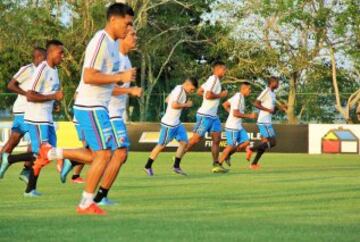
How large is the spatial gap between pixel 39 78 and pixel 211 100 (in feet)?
25.7

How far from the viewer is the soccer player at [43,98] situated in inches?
548

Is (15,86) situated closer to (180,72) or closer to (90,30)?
(90,30)

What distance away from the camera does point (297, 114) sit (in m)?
38.1

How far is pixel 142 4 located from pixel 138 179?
31102 millimetres

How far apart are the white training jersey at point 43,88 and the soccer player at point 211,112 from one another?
6.86m

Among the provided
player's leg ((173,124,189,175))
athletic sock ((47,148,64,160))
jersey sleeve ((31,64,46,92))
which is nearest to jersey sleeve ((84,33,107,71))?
athletic sock ((47,148,64,160))

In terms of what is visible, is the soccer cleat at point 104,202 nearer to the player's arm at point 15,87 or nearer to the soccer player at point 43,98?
the soccer player at point 43,98

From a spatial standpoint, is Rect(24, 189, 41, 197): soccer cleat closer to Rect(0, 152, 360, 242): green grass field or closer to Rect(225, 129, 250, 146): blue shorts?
Rect(0, 152, 360, 242): green grass field

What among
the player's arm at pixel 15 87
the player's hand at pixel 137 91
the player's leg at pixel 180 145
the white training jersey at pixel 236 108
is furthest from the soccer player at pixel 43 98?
the white training jersey at pixel 236 108

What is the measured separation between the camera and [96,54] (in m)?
10.6

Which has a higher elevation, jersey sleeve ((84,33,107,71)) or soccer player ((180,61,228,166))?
jersey sleeve ((84,33,107,71))

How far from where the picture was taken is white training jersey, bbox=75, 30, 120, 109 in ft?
34.8

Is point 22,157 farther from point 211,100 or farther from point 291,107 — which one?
point 291,107

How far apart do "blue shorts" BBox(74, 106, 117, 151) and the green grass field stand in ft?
2.44
